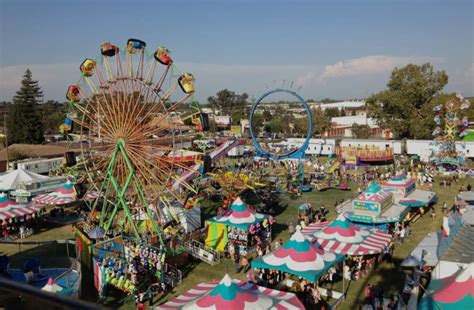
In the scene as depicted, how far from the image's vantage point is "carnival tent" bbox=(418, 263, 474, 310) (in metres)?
9.24

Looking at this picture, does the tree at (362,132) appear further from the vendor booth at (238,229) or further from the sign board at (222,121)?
the vendor booth at (238,229)

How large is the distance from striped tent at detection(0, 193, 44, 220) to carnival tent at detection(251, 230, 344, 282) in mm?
15013

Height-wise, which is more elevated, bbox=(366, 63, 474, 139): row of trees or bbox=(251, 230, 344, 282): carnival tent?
bbox=(366, 63, 474, 139): row of trees

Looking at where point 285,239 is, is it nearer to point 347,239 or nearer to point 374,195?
point 374,195

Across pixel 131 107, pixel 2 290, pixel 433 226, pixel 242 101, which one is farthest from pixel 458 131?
pixel 242 101

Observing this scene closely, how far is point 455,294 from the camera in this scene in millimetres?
9453

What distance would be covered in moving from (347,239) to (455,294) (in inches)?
257

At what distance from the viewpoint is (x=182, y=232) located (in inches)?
790

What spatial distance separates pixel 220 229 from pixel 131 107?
681 centimetres

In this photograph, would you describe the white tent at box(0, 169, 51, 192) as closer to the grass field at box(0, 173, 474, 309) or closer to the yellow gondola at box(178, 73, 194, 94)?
the grass field at box(0, 173, 474, 309)

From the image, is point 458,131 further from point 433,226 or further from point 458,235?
→ point 458,235

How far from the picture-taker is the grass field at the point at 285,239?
15.0 meters

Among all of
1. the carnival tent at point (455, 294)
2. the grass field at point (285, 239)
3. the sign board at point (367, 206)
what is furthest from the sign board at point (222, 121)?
the carnival tent at point (455, 294)

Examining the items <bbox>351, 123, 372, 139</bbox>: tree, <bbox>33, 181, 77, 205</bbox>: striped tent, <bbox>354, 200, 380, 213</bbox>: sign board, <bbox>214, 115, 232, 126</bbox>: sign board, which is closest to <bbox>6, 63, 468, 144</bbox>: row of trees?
<bbox>351, 123, 372, 139</bbox>: tree
